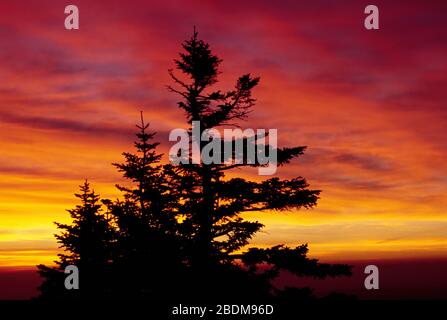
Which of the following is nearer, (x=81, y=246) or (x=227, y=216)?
Answer: (x=227, y=216)

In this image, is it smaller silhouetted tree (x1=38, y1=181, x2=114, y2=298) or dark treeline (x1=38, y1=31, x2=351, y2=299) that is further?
smaller silhouetted tree (x1=38, y1=181, x2=114, y2=298)

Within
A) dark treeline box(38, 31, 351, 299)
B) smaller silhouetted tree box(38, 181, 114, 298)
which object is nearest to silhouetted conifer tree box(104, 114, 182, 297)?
dark treeline box(38, 31, 351, 299)

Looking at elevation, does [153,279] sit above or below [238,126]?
below

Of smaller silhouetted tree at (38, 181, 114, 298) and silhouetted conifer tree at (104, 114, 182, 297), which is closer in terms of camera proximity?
silhouetted conifer tree at (104, 114, 182, 297)

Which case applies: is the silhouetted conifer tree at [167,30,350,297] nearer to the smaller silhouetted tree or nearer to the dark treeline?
the dark treeline

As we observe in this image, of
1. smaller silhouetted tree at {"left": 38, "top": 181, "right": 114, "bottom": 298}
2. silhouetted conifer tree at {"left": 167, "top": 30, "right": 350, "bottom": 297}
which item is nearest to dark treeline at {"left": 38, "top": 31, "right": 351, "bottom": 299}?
silhouetted conifer tree at {"left": 167, "top": 30, "right": 350, "bottom": 297}

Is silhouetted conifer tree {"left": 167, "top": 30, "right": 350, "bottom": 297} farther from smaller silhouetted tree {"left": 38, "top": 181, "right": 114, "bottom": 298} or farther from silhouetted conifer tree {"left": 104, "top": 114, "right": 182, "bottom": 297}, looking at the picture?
smaller silhouetted tree {"left": 38, "top": 181, "right": 114, "bottom": 298}

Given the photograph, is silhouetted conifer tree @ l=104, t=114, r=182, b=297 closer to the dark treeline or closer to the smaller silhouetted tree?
the dark treeline

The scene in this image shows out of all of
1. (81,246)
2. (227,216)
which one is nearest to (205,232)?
(227,216)

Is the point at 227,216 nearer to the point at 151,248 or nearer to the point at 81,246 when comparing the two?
the point at 151,248
